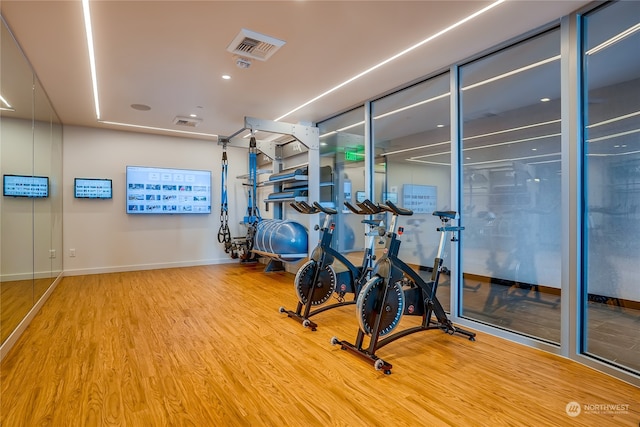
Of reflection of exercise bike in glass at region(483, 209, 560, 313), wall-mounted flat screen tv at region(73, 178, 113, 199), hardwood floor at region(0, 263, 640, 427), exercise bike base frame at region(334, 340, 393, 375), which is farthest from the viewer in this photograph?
wall-mounted flat screen tv at region(73, 178, 113, 199)

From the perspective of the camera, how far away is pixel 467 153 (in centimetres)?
372

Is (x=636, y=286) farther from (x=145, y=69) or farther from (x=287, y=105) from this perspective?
(x=145, y=69)

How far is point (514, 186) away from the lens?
3.41 meters

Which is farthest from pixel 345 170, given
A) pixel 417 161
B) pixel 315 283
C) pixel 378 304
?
pixel 378 304

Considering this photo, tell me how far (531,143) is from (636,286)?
62.3 inches

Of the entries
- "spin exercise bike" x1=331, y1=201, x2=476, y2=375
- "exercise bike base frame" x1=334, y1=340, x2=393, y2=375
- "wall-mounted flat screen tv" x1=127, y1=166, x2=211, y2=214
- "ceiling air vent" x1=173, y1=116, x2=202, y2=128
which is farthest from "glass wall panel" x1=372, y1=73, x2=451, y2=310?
"wall-mounted flat screen tv" x1=127, y1=166, x2=211, y2=214

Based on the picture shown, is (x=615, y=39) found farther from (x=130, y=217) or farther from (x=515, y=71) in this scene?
(x=130, y=217)

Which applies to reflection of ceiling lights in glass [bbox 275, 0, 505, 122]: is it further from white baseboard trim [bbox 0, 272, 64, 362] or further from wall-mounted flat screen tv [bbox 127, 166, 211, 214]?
white baseboard trim [bbox 0, 272, 64, 362]

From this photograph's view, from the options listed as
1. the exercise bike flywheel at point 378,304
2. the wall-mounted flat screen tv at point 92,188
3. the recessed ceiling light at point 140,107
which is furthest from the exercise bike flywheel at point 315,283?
the wall-mounted flat screen tv at point 92,188

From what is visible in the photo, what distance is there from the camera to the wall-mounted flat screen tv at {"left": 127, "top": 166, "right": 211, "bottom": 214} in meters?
6.86

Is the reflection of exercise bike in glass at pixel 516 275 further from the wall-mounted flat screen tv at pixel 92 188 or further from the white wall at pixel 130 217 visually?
the wall-mounted flat screen tv at pixel 92 188

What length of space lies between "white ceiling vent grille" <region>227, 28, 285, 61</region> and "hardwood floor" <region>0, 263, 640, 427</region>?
113 inches

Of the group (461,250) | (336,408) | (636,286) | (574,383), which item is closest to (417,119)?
(461,250)

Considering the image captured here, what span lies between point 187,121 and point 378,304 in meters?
4.96
